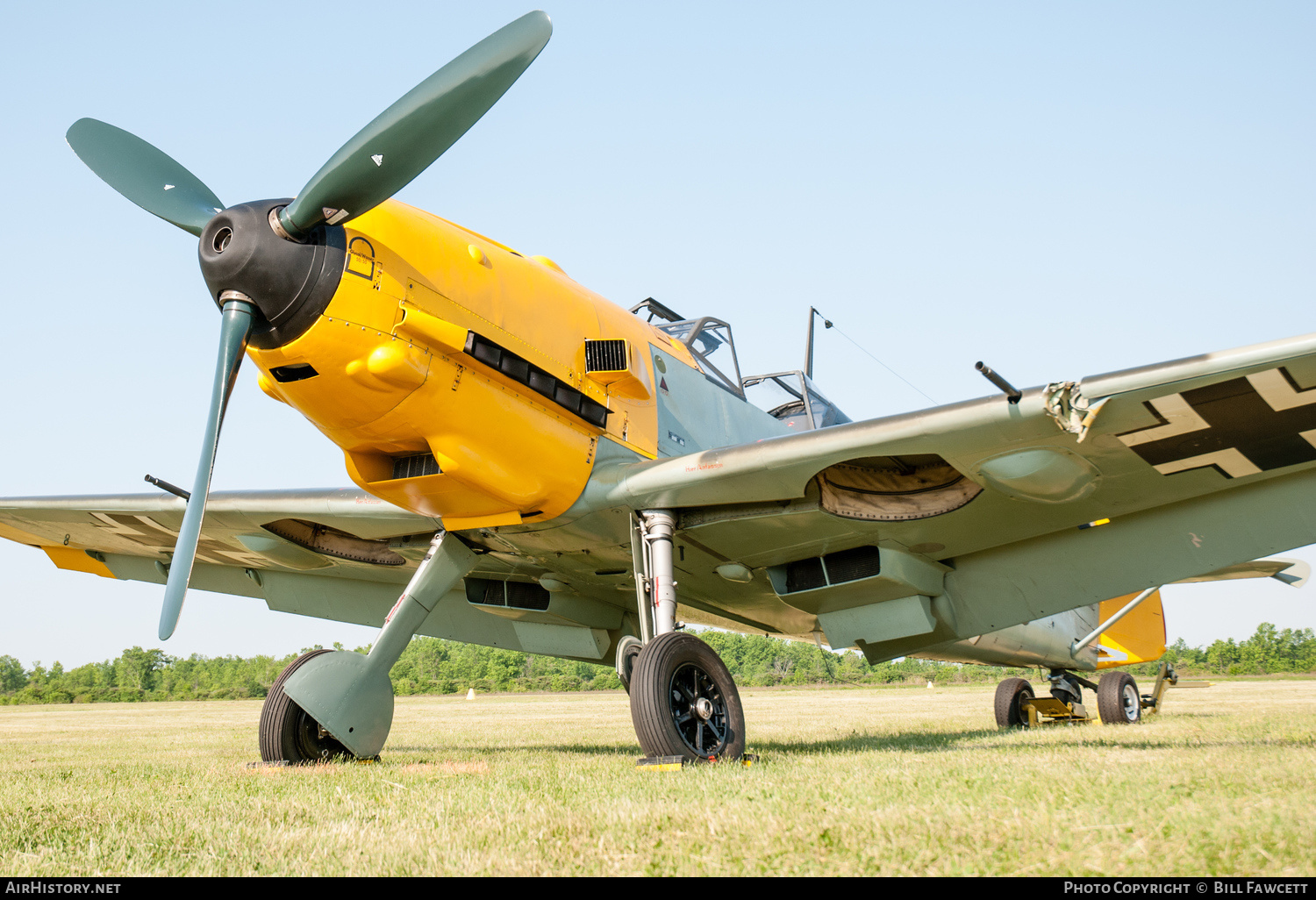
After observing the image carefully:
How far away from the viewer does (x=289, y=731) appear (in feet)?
21.1

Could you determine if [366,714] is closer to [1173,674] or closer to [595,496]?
[595,496]

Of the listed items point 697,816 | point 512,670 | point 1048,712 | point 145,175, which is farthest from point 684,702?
point 512,670

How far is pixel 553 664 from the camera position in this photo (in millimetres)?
66938

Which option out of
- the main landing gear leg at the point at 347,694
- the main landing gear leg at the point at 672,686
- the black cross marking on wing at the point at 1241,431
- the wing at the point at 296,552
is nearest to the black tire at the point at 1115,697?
the black cross marking on wing at the point at 1241,431

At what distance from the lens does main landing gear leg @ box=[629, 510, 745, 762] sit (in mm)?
5277

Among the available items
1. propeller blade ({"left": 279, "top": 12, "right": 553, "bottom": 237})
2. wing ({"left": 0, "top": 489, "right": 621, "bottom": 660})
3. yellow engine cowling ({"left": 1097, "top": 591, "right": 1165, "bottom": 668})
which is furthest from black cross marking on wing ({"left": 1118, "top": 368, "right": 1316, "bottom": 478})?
yellow engine cowling ({"left": 1097, "top": 591, "right": 1165, "bottom": 668})

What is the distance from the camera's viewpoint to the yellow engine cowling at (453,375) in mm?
5273

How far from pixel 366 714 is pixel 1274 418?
20.5 feet

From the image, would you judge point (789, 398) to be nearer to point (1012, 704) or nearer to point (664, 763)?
point (664, 763)

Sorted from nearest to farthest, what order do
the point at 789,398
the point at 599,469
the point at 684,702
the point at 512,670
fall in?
the point at 684,702
the point at 599,469
the point at 789,398
the point at 512,670

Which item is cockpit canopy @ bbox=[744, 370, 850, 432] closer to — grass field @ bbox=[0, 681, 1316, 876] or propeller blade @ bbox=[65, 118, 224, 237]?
grass field @ bbox=[0, 681, 1316, 876]

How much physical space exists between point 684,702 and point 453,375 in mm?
2503

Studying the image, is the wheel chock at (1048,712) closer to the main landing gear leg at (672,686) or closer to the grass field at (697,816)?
the grass field at (697,816)
